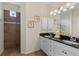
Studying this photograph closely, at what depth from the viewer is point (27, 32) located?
3314 millimetres

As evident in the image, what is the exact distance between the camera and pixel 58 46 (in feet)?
8.33

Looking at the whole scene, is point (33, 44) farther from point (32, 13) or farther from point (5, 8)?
point (5, 8)

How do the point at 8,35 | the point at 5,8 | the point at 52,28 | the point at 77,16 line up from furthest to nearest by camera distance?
the point at 8,35
the point at 52,28
the point at 5,8
the point at 77,16

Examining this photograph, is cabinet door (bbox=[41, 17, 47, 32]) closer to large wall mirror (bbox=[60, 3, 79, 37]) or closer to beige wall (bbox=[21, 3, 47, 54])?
beige wall (bbox=[21, 3, 47, 54])

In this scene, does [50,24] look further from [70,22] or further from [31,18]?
[31,18]

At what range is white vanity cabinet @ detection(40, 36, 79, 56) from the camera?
79.2 inches

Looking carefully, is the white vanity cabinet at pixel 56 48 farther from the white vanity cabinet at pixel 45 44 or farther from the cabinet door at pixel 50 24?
the cabinet door at pixel 50 24

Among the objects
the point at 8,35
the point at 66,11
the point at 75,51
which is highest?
the point at 66,11

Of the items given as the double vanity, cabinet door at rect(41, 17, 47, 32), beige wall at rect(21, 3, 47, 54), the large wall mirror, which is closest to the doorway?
beige wall at rect(21, 3, 47, 54)

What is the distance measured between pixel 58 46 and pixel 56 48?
0.13 m

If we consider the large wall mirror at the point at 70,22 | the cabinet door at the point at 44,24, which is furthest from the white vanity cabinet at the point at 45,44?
the large wall mirror at the point at 70,22

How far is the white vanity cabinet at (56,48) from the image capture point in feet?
6.60

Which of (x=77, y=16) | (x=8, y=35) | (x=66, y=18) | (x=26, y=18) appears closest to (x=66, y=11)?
(x=66, y=18)

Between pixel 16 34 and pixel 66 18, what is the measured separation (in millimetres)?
1586
